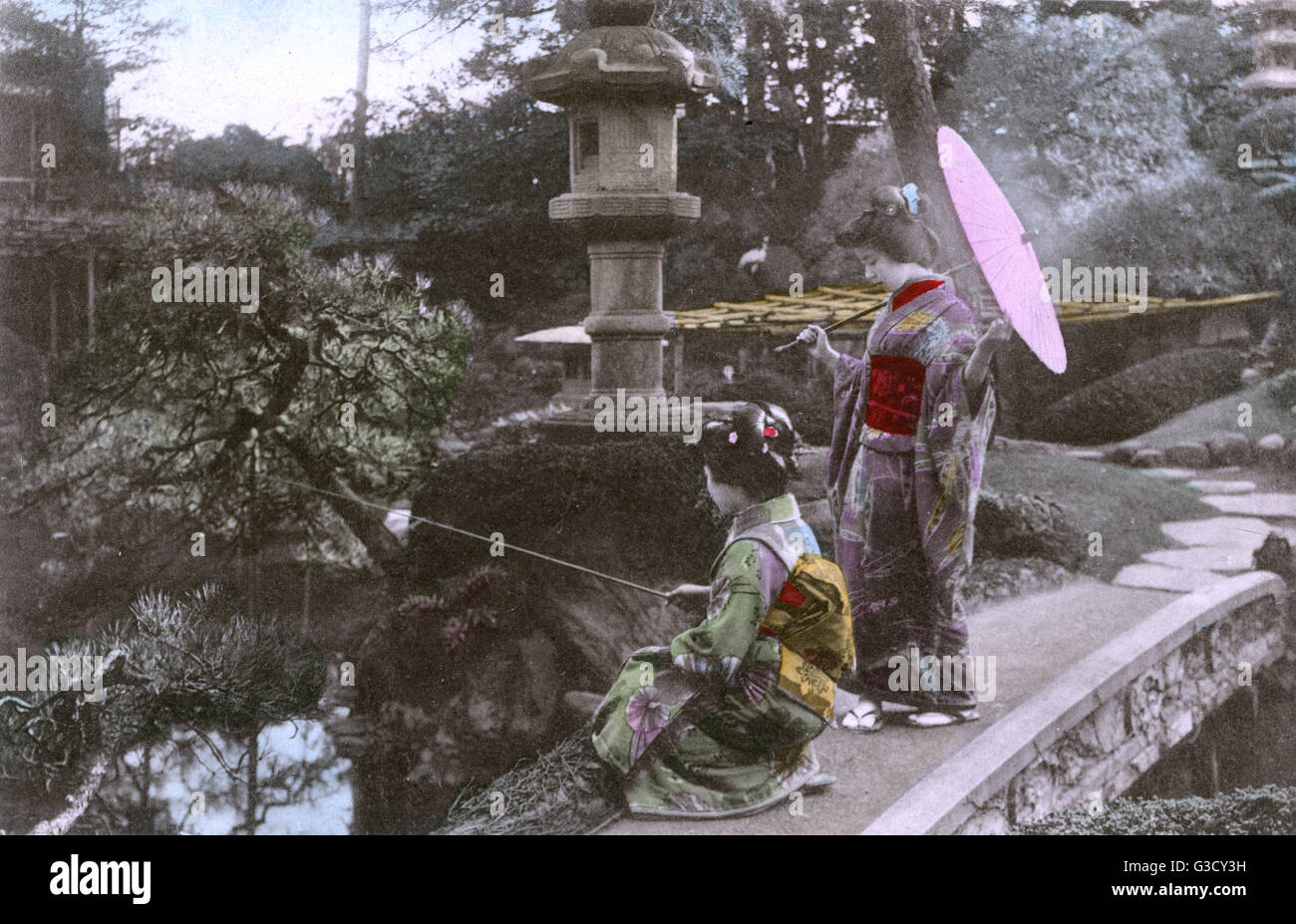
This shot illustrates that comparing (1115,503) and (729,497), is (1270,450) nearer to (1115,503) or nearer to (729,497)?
(1115,503)

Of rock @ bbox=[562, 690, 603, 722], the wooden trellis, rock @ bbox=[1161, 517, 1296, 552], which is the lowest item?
rock @ bbox=[562, 690, 603, 722]

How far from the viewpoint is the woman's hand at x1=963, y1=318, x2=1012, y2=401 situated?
17.6ft

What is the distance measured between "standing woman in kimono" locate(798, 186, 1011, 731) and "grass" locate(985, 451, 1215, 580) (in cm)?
72

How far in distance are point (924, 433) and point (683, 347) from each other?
4.22 feet

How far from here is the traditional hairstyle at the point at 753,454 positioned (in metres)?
5.07

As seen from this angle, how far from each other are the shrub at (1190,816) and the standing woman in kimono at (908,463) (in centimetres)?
82

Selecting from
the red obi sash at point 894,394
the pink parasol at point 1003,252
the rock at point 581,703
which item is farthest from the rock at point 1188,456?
the rock at point 581,703

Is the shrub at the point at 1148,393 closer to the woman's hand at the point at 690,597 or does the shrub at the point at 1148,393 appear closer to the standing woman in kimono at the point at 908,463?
the standing woman in kimono at the point at 908,463

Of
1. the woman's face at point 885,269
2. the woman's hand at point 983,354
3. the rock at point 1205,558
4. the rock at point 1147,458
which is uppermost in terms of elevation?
the woman's face at point 885,269

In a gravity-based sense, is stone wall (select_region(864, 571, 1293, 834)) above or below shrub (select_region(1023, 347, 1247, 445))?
below

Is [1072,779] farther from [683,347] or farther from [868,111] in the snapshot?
[868,111]

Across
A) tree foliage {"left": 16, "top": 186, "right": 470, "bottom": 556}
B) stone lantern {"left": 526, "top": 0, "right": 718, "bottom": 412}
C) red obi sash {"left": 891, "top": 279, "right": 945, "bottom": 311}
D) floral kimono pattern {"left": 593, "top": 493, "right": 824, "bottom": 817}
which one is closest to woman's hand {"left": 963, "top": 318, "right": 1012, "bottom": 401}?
red obi sash {"left": 891, "top": 279, "right": 945, "bottom": 311}

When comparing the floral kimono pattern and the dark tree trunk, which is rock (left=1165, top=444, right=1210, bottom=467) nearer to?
the dark tree trunk

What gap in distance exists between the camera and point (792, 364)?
19.1 feet
